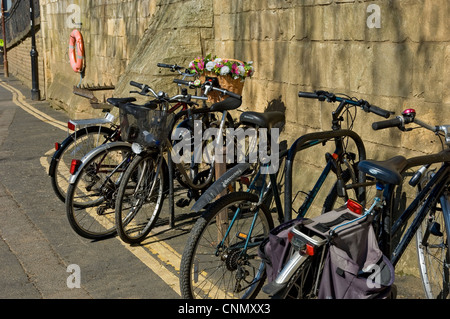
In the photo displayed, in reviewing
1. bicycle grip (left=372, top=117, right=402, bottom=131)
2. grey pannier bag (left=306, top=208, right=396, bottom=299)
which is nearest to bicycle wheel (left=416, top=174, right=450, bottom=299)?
bicycle grip (left=372, top=117, right=402, bottom=131)

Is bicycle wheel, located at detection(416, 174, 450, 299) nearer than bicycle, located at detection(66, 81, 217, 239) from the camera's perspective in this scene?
Yes

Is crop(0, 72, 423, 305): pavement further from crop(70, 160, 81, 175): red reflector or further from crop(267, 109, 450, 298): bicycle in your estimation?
crop(70, 160, 81, 175): red reflector

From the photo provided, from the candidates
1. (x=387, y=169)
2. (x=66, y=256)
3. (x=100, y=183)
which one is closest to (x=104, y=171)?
(x=100, y=183)

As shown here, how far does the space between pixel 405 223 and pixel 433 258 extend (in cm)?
66

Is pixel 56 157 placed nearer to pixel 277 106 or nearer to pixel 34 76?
pixel 277 106

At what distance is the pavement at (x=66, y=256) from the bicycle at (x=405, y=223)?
1.02 feet

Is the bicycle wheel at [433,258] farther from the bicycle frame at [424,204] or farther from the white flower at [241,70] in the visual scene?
the white flower at [241,70]

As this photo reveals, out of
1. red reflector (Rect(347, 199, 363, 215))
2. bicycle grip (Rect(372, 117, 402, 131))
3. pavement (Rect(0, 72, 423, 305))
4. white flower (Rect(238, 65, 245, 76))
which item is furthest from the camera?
white flower (Rect(238, 65, 245, 76))

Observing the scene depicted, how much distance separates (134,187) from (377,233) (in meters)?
2.68

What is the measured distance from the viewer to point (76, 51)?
50.1ft

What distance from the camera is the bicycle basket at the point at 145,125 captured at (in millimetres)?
5430

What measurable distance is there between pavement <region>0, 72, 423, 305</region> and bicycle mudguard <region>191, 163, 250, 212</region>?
855mm

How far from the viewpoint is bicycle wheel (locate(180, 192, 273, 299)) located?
4.04 metres

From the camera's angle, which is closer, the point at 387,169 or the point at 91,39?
the point at 387,169
